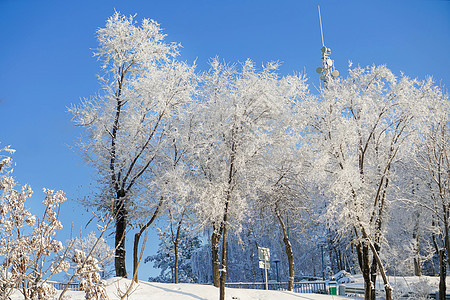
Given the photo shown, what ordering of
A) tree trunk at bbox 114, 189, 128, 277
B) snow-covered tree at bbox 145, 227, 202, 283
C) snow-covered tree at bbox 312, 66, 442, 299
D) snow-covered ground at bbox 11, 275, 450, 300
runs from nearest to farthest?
snow-covered ground at bbox 11, 275, 450, 300 → snow-covered tree at bbox 312, 66, 442, 299 → tree trunk at bbox 114, 189, 128, 277 → snow-covered tree at bbox 145, 227, 202, 283

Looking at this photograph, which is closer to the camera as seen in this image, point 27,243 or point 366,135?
point 27,243

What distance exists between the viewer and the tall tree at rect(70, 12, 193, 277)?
60.1 ft

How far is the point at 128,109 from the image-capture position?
62.5ft

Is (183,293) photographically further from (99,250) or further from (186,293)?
(99,250)

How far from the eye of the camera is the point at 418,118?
16422 millimetres

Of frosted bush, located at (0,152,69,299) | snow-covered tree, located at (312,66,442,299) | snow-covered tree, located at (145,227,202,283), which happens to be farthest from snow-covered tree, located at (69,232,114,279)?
snow-covered tree, located at (145,227,202,283)

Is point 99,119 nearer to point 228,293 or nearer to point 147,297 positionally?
point 147,297

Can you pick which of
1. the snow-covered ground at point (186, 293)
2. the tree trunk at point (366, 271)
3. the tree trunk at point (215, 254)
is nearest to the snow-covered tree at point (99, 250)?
the snow-covered ground at point (186, 293)

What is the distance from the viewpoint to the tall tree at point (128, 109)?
1833 cm

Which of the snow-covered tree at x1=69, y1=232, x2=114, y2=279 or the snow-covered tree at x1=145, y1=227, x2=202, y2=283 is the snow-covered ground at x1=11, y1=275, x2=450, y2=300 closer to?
the snow-covered tree at x1=69, y1=232, x2=114, y2=279

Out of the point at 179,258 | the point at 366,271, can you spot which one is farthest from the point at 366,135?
the point at 179,258

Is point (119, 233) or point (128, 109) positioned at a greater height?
point (128, 109)

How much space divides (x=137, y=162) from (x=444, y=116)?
42.8ft

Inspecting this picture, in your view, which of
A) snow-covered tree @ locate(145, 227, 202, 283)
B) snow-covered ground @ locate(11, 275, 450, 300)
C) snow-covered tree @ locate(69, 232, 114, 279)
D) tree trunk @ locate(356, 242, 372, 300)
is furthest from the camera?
snow-covered tree @ locate(145, 227, 202, 283)
